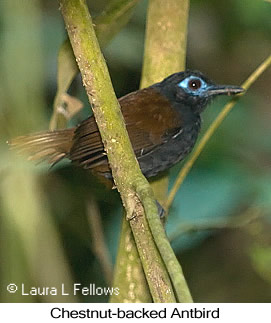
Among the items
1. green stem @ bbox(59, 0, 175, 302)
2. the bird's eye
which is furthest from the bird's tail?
green stem @ bbox(59, 0, 175, 302)

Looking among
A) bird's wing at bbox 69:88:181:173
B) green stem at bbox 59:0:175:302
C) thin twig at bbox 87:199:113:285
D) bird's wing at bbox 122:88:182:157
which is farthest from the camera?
thin twig at bbox 87:199:113:285

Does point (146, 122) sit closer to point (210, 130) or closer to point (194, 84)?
point (194, 84)

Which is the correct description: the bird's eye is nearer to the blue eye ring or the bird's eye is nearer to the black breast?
the blue eye ring

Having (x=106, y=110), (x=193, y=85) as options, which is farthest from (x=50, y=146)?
(x=106, y=110)

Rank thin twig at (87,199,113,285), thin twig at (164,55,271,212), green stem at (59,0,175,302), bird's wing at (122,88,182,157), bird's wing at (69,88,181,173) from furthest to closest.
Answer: thin twig at (87,199,113,285), bird's wing at (122,88,182,157), bird's wing at (69,88,181,173), thin twig at (164,55,271,212), green stem at (59,0,175,302)

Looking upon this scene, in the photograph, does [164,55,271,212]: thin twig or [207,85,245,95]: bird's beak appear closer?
[164,55,271,212]: thin twig
